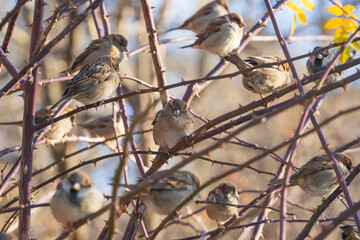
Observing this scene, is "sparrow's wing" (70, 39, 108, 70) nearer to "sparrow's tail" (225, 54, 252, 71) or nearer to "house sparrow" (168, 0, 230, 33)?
"sparrow's tail" (225, 54, 252, 71)

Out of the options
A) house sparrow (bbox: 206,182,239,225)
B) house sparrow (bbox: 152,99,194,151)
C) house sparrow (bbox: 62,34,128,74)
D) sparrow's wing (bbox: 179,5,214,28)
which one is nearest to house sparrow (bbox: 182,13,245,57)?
house sparrow (bbox: 62,34,128,74)

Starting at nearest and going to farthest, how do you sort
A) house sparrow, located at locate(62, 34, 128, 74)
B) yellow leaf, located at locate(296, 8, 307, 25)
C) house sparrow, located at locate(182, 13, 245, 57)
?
yellow leaf, located at locate(296, 8, 307, 25), house sparrow, located at locate(62, 34, 128, 74), house sparrow, located at locate(182, 13, 245, 57)

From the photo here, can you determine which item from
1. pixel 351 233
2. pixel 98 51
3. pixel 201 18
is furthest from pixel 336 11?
pixel 201 18

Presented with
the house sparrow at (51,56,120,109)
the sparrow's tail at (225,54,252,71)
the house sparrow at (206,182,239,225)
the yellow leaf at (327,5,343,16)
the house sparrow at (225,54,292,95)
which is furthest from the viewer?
the house sparrow at (206,182,239,225)

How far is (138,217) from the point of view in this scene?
3533 millimetres

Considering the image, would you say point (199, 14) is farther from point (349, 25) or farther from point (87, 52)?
point (349, 25)

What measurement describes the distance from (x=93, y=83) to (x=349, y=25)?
2662mm

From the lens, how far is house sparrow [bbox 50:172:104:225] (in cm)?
302

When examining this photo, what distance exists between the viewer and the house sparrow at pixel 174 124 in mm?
4586

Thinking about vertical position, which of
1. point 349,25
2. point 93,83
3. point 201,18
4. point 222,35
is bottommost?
point 349,25

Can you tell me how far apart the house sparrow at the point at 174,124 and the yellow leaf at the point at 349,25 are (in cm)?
195

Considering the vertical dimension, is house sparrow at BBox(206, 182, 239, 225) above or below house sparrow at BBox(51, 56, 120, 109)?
below

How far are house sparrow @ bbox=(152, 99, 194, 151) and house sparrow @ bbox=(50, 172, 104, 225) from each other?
147 centimetres

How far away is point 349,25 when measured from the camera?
293cm
